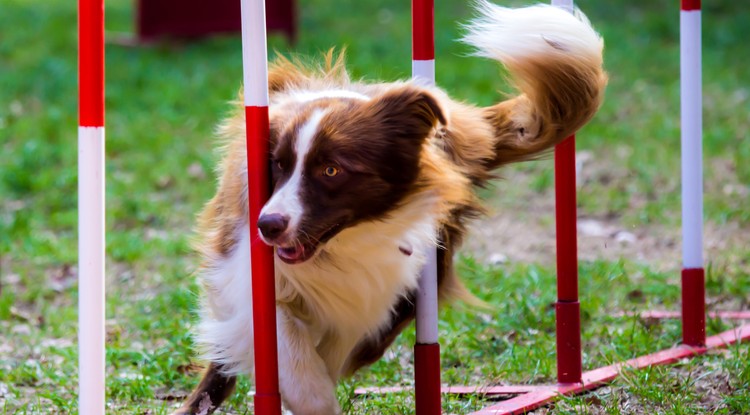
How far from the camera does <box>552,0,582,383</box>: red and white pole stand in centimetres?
371

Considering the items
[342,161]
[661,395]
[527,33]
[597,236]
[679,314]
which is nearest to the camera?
[342,161]

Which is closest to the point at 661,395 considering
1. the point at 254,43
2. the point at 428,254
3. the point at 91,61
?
the point at 428,254

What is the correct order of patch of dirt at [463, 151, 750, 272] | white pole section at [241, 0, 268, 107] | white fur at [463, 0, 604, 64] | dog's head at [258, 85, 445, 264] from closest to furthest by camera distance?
white pole section at [241, 0, 268, 107], dog's head at [258, 85, 445, 264], white fur at [463, 0, 604, 64], patch of dirt at [463, 151, 750, 272]

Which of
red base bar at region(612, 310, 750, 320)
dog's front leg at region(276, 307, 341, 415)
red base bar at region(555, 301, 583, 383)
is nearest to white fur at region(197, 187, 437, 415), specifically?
dog's front leg at region(276, 307, 341, 415)

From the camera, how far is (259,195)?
2.96m

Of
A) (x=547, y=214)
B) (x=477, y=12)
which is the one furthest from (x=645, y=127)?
(x=477, y=12)

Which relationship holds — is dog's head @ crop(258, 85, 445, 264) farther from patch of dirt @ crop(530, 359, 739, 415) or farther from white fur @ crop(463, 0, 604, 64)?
patch of dirt @ crop(530, 359, 739, 415)

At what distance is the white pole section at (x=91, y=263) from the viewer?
270 cm

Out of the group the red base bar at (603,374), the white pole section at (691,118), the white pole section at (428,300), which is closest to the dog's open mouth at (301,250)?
the white pole section at (428,300)

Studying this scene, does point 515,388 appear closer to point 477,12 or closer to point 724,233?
point 477,12

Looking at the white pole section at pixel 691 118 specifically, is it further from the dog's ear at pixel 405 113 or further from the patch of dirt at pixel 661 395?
the dog's ear at pixel 405 113

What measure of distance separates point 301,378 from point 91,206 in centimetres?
92

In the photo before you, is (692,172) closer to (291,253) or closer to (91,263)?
(291,253)

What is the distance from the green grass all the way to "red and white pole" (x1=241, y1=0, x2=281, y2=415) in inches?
27.8
